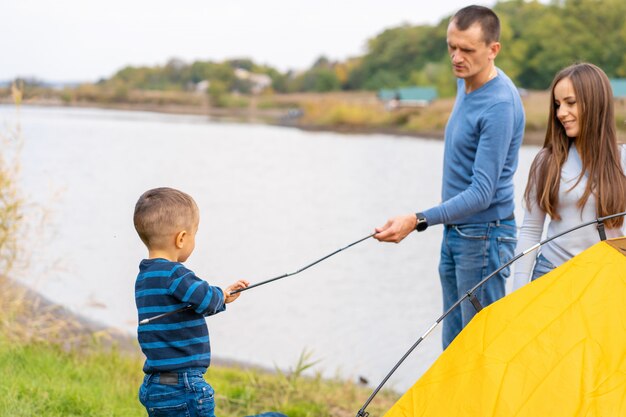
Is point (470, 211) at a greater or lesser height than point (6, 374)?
greater

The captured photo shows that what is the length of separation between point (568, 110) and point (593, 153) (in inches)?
6.6

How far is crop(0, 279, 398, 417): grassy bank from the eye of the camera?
380cm

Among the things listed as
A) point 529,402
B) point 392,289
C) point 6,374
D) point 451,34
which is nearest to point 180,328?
point 529,402

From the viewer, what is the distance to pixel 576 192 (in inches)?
111

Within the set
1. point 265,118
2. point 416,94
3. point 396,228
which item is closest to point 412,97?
point 416,94

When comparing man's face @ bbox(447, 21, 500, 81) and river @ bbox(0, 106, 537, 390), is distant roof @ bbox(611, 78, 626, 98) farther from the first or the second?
man's face @ bbox(447, 21, 500, 81)

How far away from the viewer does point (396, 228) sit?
119 inches

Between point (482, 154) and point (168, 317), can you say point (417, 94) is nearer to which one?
point (482, 154)

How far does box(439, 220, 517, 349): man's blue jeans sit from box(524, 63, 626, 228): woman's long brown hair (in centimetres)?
36

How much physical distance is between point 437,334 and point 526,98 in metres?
30.5

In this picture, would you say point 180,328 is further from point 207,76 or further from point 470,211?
point 207,76

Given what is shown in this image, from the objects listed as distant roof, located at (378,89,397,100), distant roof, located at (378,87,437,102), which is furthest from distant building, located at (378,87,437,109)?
distant roof, located at (378,89,397,100)

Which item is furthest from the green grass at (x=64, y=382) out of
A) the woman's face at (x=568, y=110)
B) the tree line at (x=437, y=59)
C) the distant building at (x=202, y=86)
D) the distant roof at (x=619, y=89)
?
the distant building at (x=202, y=86)

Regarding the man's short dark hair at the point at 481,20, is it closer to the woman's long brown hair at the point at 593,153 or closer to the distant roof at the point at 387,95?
the woman's long brown hair at the point at 593,153
